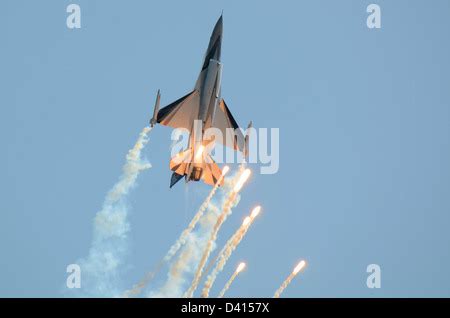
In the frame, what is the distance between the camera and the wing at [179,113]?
46156mm

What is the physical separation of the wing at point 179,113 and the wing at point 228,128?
272 cm

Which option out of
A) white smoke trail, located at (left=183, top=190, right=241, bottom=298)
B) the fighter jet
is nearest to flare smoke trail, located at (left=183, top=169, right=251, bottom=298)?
white smoke trail, located at (left=183, top=190, right=241, bottom=298)

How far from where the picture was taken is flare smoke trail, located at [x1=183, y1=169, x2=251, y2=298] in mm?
37281

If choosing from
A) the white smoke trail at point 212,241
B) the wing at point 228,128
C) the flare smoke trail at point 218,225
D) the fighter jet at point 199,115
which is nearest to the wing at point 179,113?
the fighter jet at point 199,115

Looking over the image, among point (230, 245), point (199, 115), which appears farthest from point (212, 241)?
point (199, 115)

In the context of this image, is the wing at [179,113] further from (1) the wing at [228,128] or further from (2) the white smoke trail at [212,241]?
(2) the white smoke trail at [212,241]

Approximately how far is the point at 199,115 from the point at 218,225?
7230 mm

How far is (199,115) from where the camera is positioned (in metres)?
44.6

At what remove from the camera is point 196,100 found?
150 feet

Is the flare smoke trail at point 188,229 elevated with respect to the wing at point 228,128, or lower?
lower
